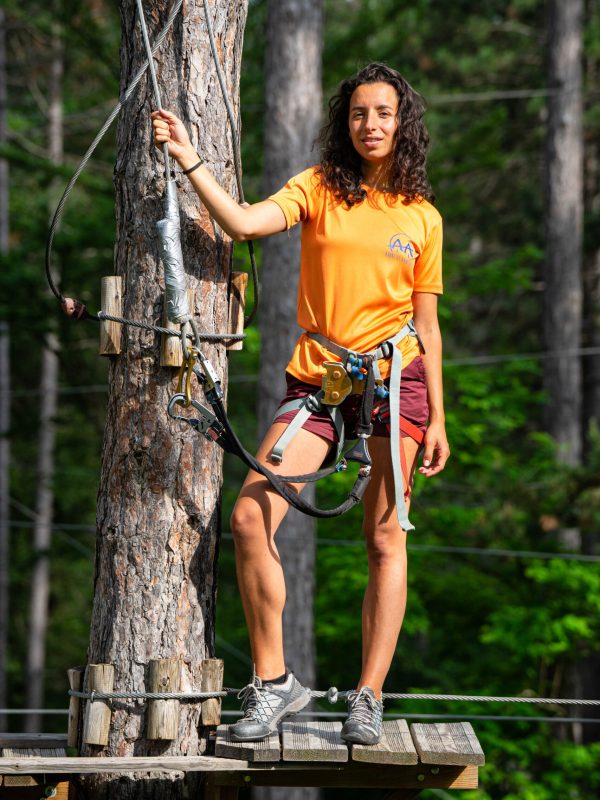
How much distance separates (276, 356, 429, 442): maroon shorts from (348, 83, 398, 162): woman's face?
26.5 inches

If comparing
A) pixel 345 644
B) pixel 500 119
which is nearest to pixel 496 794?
pixel 345 644

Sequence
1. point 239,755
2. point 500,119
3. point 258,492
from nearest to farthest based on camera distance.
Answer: point 239,755 → point 258,492 → point 500,119

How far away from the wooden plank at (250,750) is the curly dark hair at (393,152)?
5.30 feet

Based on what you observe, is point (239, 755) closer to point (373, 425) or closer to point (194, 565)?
point (194, 565)

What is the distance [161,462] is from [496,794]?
24.9 feet

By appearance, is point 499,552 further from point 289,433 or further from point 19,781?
point 19,781

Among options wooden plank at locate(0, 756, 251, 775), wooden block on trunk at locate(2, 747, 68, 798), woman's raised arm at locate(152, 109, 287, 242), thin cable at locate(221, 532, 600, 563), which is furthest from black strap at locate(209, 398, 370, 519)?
thin cable at locate(221, 532, 600, 563)

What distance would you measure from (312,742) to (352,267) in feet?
4.52

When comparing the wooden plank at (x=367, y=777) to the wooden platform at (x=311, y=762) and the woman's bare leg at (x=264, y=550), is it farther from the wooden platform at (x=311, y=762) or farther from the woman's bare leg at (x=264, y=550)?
the woman's bare leg at (x=264, y=550)

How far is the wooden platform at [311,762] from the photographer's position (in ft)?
9.65

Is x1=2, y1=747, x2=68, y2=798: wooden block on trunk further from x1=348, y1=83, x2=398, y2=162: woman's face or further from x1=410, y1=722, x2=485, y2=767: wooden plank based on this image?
x1=348, y1=83, x2=398, y2=162: woman's face

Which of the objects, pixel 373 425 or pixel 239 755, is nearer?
pixel 239 755

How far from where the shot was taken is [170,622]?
3.24 metres

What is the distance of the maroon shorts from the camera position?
128 inches
